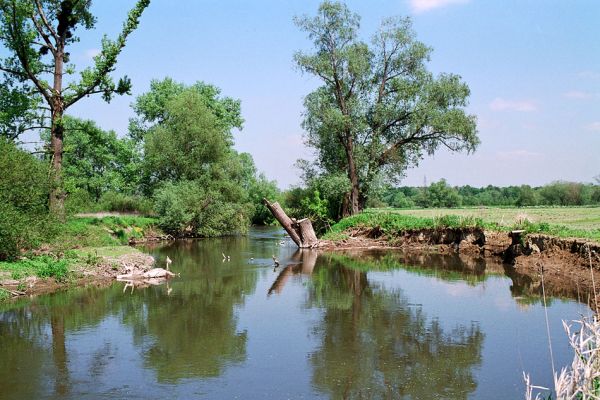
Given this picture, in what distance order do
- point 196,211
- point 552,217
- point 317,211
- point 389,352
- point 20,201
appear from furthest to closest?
point 196,211 < point 317,211 < point 552,217 < point 20,201 < point 389,352

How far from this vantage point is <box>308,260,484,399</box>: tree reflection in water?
27.4ft

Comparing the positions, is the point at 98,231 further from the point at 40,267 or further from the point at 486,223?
the point at 486,223

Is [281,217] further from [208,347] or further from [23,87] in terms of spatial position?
[208,347]

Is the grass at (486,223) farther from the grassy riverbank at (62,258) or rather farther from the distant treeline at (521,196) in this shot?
the grassy riverbank at (62,258)

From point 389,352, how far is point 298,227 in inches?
846

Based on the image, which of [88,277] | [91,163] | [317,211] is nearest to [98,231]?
[88,277]

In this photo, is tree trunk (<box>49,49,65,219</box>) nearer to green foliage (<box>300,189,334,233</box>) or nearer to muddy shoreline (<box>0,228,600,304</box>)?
→ muddy shoreline (<box>0,228,600,304</box>)

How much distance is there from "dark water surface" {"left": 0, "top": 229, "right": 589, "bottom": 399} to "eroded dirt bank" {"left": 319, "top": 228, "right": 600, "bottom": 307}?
0.90 m

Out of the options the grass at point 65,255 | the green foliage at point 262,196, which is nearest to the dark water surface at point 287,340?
the grass at point 65,255

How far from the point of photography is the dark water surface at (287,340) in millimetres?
8492

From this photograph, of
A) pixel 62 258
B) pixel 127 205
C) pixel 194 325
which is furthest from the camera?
pixel 127 205

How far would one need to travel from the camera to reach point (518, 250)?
72.9 ft

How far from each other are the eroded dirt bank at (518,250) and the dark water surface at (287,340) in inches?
35.6

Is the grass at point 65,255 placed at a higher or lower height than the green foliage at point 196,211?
lower
